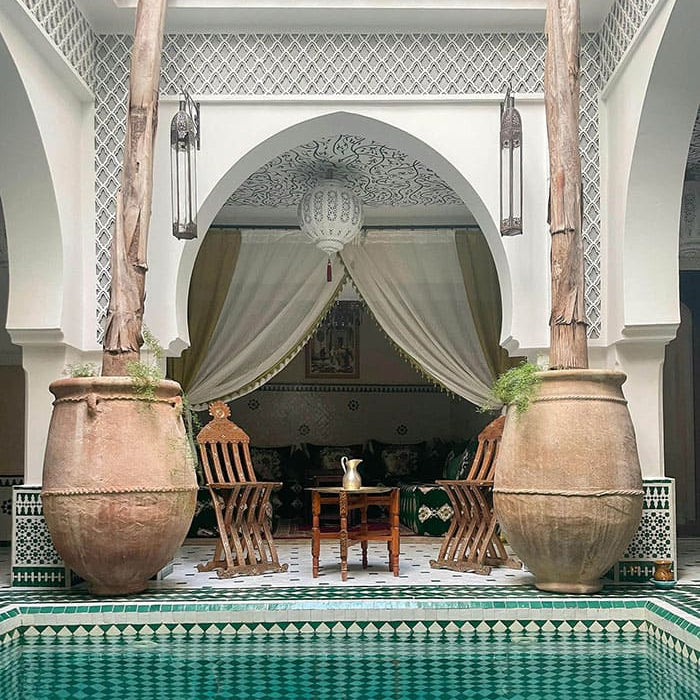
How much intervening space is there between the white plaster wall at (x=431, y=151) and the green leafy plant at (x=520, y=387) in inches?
26.6

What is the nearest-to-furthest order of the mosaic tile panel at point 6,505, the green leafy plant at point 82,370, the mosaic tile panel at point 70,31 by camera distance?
1. the mosaic tile panel at point 70,31
2. the green leafy plant at point 82,370
3. the mosaic tile panel at point 6,505

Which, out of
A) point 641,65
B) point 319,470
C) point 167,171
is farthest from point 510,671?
point 319,470

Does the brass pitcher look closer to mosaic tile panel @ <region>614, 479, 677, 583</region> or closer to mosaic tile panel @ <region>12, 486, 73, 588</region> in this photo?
mosaic tile panel @ <region>614, 479, 677, 583</region>

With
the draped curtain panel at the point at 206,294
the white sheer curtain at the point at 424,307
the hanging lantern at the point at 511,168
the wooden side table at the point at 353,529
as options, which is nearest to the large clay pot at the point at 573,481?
the hanging lantern at the point at 511,168

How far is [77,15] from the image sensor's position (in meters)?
6.29

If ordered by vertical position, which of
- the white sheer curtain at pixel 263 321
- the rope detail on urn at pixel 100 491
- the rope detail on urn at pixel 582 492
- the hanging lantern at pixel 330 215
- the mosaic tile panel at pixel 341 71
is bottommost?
the rope detail on urn at pixel 582 492

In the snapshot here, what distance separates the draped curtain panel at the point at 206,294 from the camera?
29.7ft

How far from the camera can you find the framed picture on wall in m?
13.3

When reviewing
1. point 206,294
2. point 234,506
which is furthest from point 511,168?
point 206,294

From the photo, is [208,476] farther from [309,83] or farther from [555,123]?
[555,123]

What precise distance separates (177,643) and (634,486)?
2564 mm

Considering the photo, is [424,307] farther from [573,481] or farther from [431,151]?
[573,481]

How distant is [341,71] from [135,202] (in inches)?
65.4

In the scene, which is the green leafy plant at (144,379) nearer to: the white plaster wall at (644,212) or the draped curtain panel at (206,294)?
the white plaster wall at (644,212)
